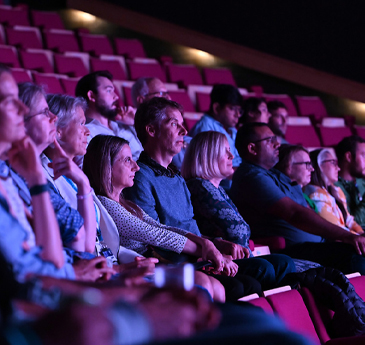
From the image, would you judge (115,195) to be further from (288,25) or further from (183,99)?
(288,25)

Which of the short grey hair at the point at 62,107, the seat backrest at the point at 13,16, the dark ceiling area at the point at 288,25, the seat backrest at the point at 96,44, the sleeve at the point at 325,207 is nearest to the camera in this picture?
the short grey hair at the point at 62,107

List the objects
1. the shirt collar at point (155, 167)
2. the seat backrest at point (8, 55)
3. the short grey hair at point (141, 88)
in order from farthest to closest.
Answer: the seat backrest at point (8, 55), the short grey hair at point (141, 88), the shirt collar at point (155, 167)

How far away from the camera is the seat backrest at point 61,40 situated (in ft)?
15.1

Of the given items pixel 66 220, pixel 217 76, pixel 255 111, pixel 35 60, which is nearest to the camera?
pixel 66 220

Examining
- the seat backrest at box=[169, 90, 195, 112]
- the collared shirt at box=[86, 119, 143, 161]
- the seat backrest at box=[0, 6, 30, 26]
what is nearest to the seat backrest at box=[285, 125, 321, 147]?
the seat backrest at box=[169, 90, 195, 112]

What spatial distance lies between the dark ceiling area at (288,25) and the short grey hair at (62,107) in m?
3.48

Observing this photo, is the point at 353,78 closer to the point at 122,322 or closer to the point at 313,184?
the point at 313,184

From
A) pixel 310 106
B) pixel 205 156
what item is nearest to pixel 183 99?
pixel 310 106

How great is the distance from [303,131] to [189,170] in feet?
7.92

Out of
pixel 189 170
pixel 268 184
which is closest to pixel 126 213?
pixel 189 170

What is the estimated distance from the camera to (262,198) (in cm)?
223

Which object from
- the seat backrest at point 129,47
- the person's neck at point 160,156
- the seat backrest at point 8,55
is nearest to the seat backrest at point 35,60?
the seat backrest at point 8,55

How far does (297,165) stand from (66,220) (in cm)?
164

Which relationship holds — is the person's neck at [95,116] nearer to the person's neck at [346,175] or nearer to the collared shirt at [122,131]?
the collared shirt at [122,131]
